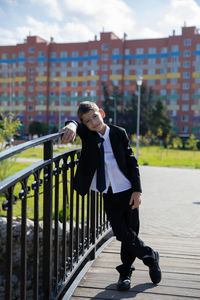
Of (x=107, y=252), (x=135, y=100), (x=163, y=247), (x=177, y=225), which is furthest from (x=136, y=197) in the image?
(x=135, y=100)

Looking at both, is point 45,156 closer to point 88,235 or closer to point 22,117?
point 88,235

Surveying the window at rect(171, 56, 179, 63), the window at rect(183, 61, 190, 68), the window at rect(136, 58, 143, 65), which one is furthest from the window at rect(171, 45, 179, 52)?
the window at rect(136, 58, 143, 65)

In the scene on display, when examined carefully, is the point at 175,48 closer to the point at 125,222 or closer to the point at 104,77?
the point at 104,77

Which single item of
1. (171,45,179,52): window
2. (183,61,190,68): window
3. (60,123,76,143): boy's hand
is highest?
(171,45,179,52): window

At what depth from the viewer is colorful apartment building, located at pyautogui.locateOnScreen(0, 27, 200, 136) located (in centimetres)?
6644

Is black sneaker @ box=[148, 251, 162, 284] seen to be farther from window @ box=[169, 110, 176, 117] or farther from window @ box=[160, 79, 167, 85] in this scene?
window @ box=[160, 79, 167, 85]

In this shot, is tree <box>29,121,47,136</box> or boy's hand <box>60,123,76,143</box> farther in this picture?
tree <box>29,121,47,136</box>

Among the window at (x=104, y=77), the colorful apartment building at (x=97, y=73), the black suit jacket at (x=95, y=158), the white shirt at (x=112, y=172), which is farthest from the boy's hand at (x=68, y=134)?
the window at (x=104, y=77)

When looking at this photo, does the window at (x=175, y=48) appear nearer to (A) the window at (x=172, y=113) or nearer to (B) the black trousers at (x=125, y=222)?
(A) the window at (x=172, y=113)

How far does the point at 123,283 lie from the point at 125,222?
0.49 metres

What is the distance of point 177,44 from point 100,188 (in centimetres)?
6691

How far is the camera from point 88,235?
11.8 feet

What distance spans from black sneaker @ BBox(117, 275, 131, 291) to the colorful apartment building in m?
60.9

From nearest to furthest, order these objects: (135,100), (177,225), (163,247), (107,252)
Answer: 1. (107,252)
2. (163,247)
3. (177,225)
4. (135,100)
